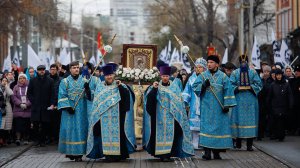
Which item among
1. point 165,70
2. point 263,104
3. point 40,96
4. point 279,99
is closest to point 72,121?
point 165,70

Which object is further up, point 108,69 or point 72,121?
point 108,69

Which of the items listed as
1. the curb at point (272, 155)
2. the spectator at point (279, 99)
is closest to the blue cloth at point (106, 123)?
the curb at point (272, 155)

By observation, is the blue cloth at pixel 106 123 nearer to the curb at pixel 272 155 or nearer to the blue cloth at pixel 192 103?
the curb at pixel 272 155

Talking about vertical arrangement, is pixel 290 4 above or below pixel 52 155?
above

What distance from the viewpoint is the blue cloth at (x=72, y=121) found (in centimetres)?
1700

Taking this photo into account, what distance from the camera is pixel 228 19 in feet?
207

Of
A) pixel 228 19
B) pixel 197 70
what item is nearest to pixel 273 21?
pixel 228 19

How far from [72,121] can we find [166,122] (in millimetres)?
1817

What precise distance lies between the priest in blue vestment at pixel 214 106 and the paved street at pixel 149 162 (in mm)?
372

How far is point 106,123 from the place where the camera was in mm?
16719

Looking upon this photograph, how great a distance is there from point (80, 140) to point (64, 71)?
21.9ft

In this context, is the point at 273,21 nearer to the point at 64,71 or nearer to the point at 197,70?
the point at 64,71

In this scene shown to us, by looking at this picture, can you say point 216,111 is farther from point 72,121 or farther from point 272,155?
point 72,121

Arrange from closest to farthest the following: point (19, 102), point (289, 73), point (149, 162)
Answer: point (149, 162) < point (19, 102) < point (289, 73)
